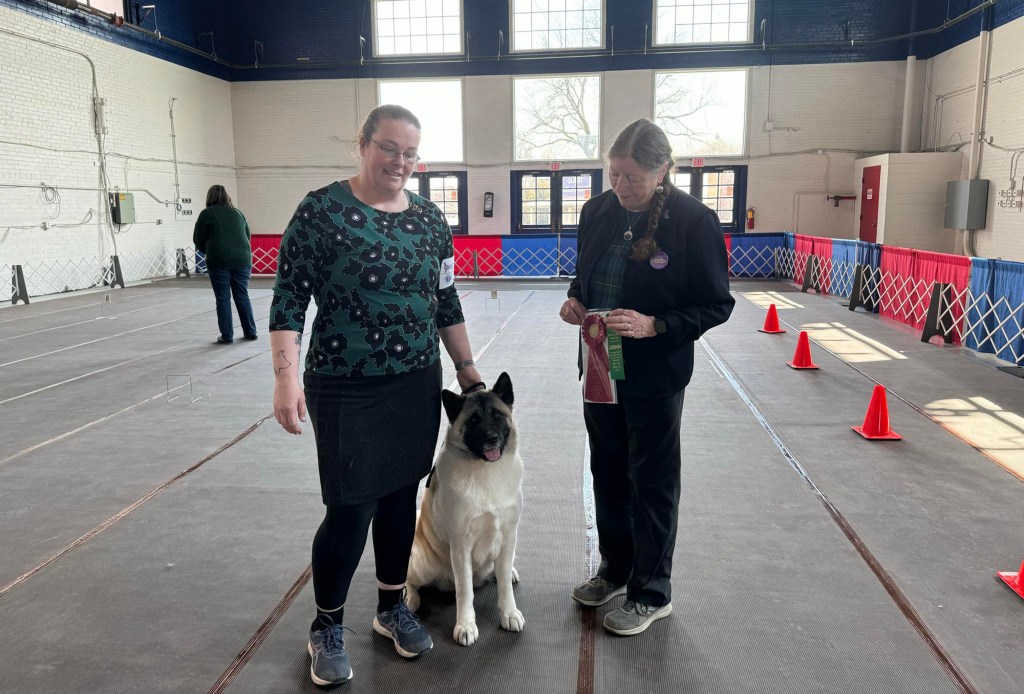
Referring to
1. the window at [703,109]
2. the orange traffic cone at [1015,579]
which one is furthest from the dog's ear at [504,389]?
the window at [703,109]

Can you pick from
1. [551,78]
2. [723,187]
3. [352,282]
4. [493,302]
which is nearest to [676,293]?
[352,282]

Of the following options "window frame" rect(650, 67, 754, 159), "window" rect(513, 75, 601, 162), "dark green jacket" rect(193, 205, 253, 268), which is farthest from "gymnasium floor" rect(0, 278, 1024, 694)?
"window" rect(513, 75, 601, 162)

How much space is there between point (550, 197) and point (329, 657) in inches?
649

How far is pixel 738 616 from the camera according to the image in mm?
2734

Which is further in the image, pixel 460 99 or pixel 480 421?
pixel 460 99

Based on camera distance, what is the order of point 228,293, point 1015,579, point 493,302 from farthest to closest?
point 493,302
point 228,293
point 1015,579

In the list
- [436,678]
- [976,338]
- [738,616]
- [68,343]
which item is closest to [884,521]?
[738,616]

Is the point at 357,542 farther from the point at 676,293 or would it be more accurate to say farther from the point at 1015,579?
the point at 1015,579

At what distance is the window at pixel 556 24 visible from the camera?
17141 mm

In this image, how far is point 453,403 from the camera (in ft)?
7.98

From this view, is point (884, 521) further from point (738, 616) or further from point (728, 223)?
point (728, 223)

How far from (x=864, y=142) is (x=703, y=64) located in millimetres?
4264

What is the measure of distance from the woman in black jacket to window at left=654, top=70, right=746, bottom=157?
615 inches

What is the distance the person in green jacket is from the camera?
8.09 m
